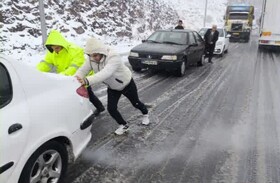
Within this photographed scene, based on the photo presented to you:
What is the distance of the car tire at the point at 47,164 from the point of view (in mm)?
2843

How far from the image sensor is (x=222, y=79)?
10.1 meters

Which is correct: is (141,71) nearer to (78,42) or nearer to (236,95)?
(236,95)

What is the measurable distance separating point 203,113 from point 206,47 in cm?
822

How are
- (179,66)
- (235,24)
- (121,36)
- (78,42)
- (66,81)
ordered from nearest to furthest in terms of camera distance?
(66,81) < (179,66) < (78,42) < (121,36) < (235,24)

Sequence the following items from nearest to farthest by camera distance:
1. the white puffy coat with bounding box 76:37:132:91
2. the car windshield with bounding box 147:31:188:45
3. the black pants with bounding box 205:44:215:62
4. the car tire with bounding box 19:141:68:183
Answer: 1. the car tire with bounding box 19:141:68:183
2. the white puffy coat with bounding box 76:37:132:91
3. the car windshield with bounding box 147:31:188:45
4. the black pants with bounding box 205:44:215:62

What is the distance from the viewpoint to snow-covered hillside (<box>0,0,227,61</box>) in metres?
14.0

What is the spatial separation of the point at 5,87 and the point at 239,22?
93.9 feet

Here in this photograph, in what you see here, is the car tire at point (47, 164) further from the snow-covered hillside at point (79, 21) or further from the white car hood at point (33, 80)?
the snow-covered hillside at point (79, 21)

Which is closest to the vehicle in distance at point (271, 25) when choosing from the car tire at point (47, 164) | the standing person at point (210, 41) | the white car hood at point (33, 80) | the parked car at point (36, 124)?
the standing person at point (210, 41)

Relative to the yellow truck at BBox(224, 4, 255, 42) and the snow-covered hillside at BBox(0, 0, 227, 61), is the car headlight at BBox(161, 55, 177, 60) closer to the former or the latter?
the snow-covered hillside at BBox(0, 0, 227, 61)

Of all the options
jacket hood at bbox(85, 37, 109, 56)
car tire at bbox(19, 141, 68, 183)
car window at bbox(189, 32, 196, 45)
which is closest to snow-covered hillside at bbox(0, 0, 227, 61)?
car window at bbox(189, 32, 196, 45)

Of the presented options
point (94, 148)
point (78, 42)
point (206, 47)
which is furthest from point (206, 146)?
point (78, 42)

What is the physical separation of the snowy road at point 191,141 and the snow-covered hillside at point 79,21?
7225 millimetres

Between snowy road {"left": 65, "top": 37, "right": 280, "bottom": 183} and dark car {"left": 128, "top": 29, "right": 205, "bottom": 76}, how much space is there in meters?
1.42
